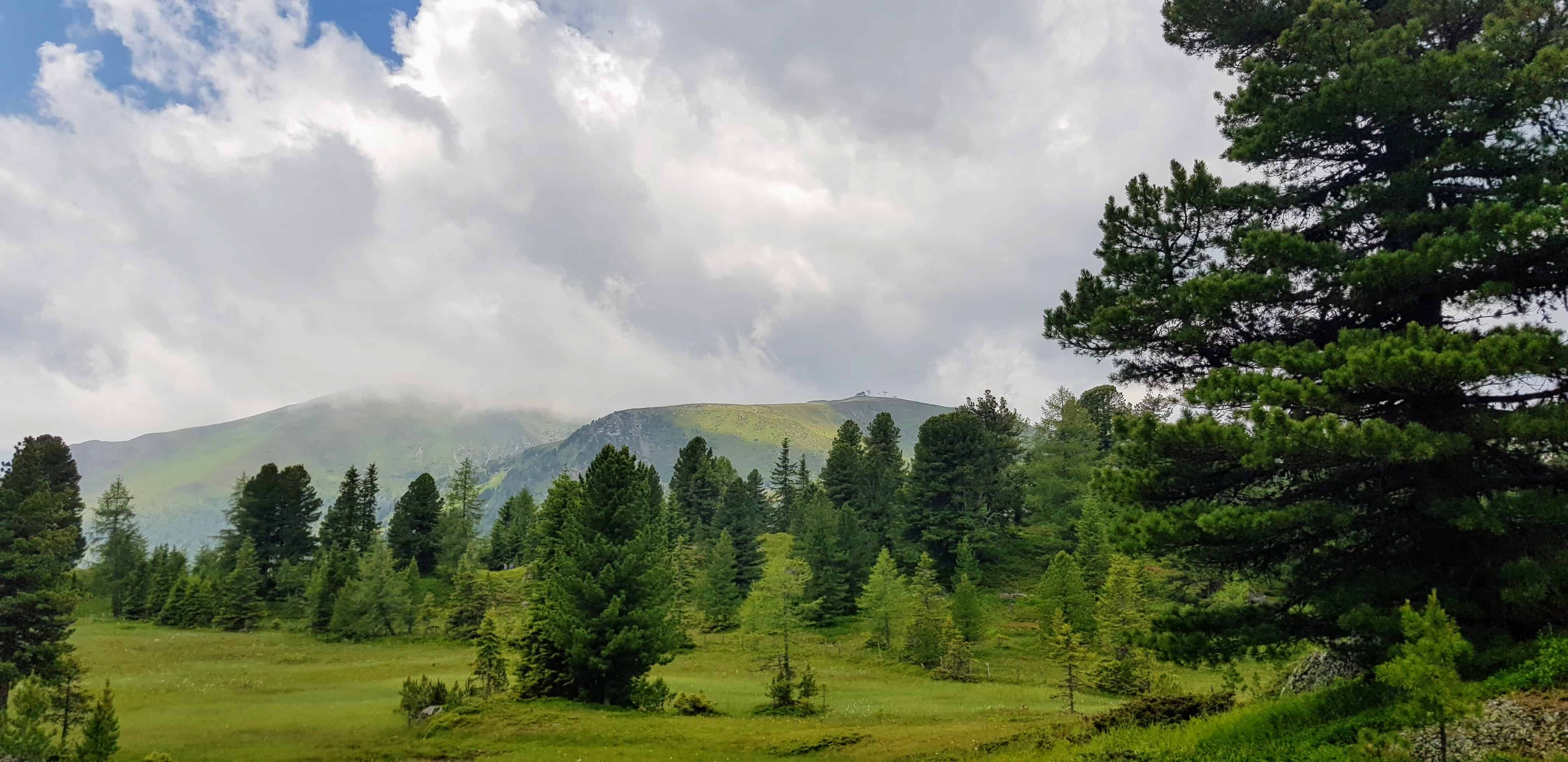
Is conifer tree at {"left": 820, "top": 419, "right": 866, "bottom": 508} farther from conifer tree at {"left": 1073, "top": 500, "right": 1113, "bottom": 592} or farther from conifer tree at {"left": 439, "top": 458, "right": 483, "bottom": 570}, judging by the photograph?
conifer tree at {"left": 439, "top": 458, "right": 483, "bottom": 570}

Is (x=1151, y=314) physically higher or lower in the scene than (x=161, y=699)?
higher

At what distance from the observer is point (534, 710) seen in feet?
101

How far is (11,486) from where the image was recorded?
35.3 m

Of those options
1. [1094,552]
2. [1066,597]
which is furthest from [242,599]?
[1094,552]

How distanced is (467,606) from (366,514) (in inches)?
1543

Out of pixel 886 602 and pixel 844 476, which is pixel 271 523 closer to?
pixel 844 476

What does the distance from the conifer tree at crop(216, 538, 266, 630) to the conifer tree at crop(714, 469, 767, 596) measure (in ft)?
158

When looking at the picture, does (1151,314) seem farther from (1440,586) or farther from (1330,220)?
(1440,586)

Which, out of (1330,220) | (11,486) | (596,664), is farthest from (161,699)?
(1330,220)

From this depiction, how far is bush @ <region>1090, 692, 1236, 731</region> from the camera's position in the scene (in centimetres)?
1845

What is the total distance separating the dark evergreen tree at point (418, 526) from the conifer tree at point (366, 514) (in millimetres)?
2601

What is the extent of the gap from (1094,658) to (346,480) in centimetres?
9318

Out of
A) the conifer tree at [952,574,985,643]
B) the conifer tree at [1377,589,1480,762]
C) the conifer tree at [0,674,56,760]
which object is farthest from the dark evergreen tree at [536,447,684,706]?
the conifer tree at [1377,589,1480,762]

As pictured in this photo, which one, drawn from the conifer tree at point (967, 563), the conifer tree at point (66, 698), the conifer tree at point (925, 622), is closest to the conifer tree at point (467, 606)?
the conifer tree at point (66, 698)
